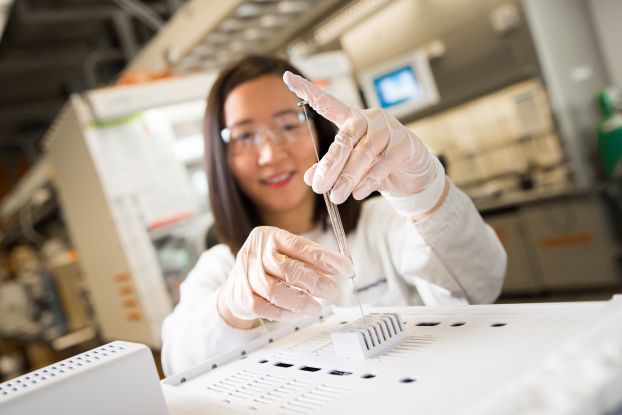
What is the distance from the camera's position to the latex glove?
82cm

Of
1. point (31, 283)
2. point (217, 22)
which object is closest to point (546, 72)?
point (217, 22)

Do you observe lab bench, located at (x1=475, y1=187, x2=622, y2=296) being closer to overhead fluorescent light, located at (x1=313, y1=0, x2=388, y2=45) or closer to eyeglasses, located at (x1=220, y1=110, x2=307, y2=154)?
overhead fluorescent light, located at (x1=313, y1=0, x2=388, y2=45)

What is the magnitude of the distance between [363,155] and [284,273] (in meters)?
0.23

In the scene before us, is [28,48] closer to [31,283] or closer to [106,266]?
[31,283]

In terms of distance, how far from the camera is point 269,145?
131cm

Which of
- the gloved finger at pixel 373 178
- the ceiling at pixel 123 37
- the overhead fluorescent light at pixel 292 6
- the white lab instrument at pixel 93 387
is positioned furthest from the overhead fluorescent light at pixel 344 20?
the white lab instrument at pixel 93 387

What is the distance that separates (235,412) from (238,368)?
220 millimetres

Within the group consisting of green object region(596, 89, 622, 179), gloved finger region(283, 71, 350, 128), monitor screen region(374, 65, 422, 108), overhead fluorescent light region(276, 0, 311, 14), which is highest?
overhead fluorescent light region(276, 0, 311, 14)

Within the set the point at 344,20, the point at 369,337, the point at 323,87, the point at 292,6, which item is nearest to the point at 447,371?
the point at 369,337

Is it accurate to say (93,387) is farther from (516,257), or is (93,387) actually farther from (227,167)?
(516,257)

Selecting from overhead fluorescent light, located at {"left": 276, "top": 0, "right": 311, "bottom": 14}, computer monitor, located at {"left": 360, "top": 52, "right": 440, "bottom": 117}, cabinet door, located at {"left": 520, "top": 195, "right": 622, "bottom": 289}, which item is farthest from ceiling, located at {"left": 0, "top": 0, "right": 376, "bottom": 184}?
cabinet door, located at {"left": 520, "top": 195, "right": 622, "bottom": 289}

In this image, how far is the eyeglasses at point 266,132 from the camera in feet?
4.35

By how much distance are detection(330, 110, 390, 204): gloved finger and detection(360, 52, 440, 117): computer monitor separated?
2587 millimetres

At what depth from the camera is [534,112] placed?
3771mm
